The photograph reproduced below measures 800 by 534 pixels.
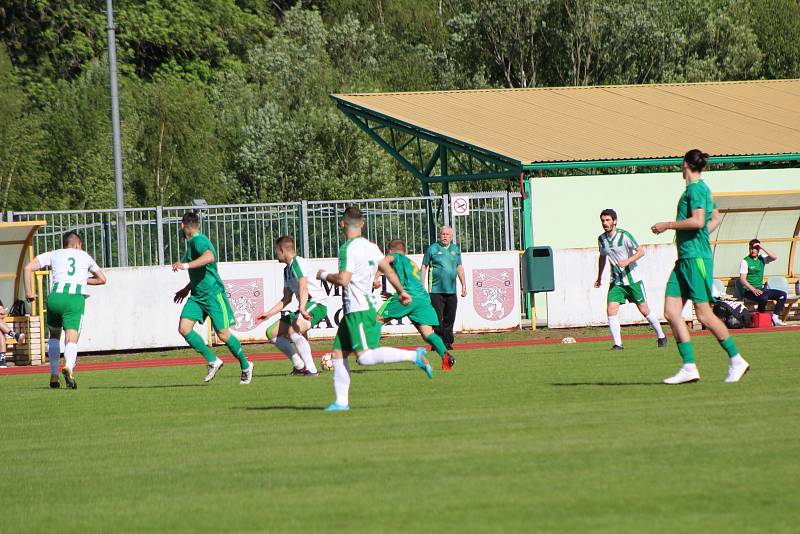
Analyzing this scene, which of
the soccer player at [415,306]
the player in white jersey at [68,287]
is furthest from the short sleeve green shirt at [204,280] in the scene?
the soccer player at [415,306]

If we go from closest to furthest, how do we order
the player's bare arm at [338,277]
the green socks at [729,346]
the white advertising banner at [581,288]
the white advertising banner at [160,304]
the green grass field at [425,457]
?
the green grass field at [425,457] → the player's bare arm at [338,277] → the green socks at [729,346] → the white advertising banner at [160,304] → the white advertising banner at [581,288]

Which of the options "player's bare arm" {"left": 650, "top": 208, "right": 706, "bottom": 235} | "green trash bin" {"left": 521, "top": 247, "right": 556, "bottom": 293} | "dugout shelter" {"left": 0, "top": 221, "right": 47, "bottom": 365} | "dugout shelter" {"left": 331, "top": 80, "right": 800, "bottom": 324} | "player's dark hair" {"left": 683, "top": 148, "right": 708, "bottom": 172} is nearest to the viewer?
"player's bare arm" {"left": 650, "top": 208, "right": 706, "bottom": 235}

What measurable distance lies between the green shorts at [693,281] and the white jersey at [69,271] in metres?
6.91

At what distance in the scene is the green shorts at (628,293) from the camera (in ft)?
64.0

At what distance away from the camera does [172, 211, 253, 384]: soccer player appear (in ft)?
51.1

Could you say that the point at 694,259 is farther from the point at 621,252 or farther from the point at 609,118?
the point at 609,118

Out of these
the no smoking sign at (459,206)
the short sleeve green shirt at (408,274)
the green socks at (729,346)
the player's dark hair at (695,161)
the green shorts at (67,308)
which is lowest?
the green socks at (729,346)

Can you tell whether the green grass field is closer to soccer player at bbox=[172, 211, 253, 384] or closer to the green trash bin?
soccer player at bbox=[172, 211, 253, 384]

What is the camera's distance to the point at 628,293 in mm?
19562

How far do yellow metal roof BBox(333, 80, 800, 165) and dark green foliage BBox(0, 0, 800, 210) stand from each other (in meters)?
10.6

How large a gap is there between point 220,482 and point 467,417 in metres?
3.05

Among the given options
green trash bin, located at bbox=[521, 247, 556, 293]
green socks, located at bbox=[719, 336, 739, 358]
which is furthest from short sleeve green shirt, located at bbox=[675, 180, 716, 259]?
green trash bin, located at bbox=[521, 247, 556, 293]

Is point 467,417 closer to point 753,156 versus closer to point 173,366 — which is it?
point 173,366

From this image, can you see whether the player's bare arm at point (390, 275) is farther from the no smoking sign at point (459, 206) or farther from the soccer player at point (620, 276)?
the no smoking sign at point (459, 206)
